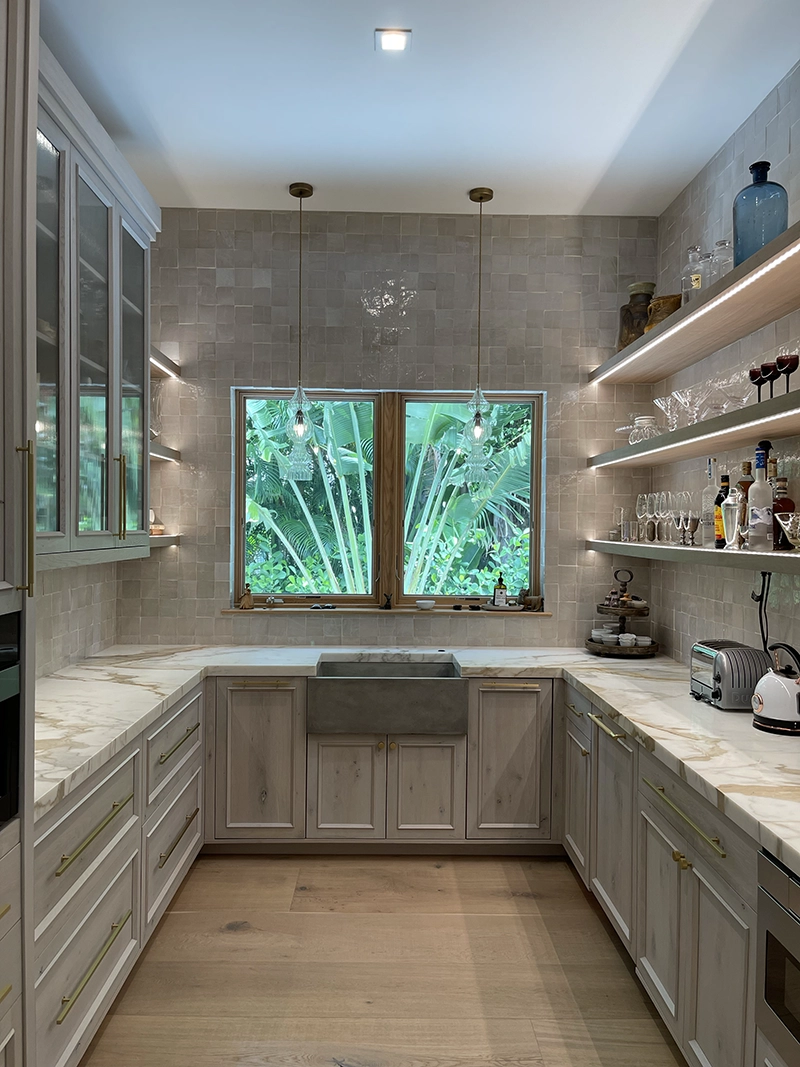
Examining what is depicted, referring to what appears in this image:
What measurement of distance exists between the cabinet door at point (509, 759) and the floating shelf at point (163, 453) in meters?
1.78

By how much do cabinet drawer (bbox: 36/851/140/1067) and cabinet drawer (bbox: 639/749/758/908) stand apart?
5.13ft

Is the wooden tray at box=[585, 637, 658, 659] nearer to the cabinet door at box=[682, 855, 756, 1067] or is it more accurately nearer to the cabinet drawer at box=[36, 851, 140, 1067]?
the cabinet door at box=[682, 855, 756, 1067]

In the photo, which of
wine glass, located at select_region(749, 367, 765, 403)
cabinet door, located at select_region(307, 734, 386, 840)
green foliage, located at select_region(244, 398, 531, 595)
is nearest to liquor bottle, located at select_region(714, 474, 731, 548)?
wine glass, located at select_region(749, 367, 765, 403)

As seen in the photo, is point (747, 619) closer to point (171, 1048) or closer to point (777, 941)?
point (777, 941)

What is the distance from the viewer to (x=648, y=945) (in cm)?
225

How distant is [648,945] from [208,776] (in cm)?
193

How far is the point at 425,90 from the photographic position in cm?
277

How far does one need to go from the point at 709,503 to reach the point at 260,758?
2.24 metres

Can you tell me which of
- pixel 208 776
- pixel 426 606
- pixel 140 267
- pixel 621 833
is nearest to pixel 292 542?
pixel 426 606

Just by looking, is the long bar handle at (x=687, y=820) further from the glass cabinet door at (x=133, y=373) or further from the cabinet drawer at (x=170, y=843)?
the glass cabinet door at (x=133, y=373)

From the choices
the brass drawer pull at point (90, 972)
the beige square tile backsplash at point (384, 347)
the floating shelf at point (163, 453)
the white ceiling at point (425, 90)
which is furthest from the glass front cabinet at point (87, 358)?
the brass drawer pull at point (90, 972)

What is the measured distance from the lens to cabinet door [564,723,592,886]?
2969mm

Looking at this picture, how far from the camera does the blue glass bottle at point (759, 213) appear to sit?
7.65 ft

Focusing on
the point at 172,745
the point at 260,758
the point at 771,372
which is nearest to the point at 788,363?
the point at 771,372
